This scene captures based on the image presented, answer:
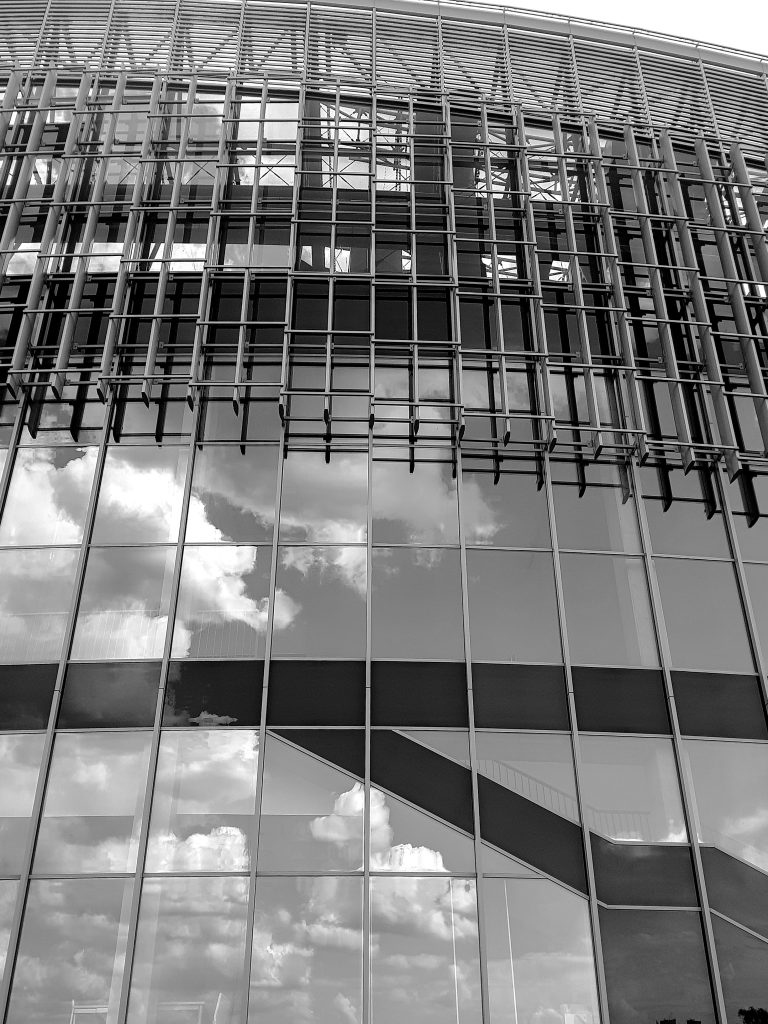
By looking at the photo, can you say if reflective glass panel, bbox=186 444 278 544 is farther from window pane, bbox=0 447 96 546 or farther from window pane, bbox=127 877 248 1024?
window pane, bbox=127 877 248 1024

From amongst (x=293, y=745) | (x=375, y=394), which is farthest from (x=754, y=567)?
(x=293, y=745)

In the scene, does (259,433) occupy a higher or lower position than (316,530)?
higher

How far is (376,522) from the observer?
54.6ft

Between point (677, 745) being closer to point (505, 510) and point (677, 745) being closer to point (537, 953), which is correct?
point (537, 953)

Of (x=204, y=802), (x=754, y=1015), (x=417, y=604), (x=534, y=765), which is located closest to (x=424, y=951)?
(x=534, y=765)

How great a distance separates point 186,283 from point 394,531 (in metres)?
6.89

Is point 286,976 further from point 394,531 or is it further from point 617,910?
point 394,531

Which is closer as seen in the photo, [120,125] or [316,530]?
[316,530]

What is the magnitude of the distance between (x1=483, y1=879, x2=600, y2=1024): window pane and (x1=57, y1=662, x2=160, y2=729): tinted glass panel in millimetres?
6235

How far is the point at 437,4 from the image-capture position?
76.1 ft

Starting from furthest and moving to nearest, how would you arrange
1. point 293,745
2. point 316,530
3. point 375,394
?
1. point 375,394
2. point 316,530
3. point 293,745

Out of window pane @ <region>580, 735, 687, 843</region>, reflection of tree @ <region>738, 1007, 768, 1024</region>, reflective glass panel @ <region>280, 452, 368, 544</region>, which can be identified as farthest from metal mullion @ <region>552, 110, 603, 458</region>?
reflection of tree @ <region>738, 1007, 768, 1024</region>

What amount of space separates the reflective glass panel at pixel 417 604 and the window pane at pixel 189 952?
4589mm

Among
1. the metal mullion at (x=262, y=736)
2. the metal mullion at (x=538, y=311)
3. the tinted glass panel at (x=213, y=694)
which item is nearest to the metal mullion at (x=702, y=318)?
the metal mullion at (x=538, y=311)
